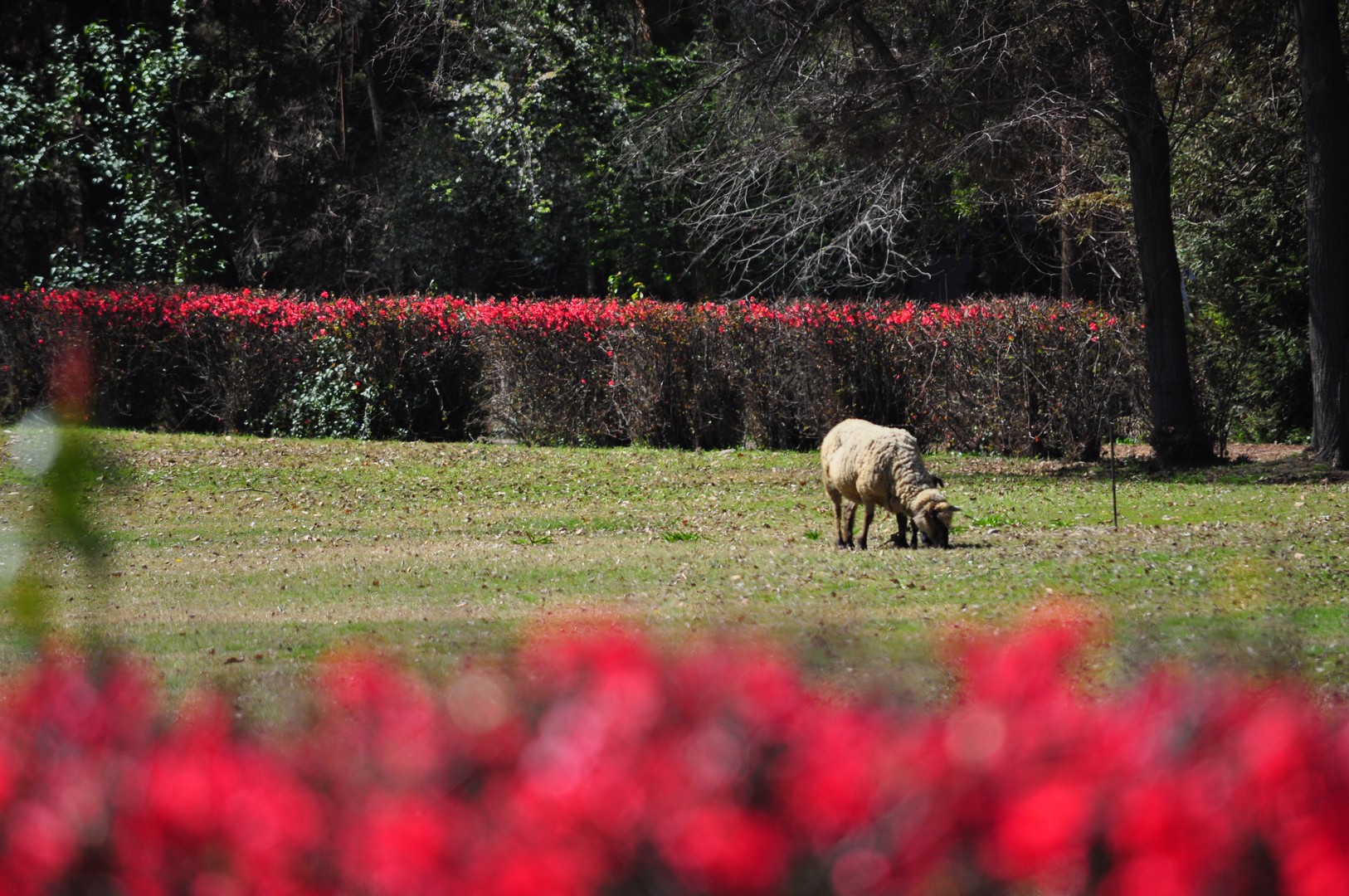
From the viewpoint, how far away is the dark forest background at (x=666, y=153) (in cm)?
1647

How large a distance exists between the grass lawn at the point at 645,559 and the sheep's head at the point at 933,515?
0.25 metres

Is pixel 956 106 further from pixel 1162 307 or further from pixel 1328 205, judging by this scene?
pixel 1328 205

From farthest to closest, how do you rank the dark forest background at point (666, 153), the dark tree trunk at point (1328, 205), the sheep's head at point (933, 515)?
the dark forest background at point (666, 153) → the dark tree trunk at point (1328, 205) → the sheep's head at point (933, 515)

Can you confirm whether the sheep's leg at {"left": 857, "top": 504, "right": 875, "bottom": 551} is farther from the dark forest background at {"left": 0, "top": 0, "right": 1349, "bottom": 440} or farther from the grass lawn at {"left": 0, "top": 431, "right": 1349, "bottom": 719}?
the dark forest background at {"left": 0, "top": 0, "right": 1349, "bottom": 440}

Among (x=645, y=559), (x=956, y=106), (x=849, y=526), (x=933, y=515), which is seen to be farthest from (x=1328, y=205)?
(x=645, y=559)

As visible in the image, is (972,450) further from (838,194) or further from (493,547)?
(493,547)

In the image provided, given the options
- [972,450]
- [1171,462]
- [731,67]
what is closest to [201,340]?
[731,67]

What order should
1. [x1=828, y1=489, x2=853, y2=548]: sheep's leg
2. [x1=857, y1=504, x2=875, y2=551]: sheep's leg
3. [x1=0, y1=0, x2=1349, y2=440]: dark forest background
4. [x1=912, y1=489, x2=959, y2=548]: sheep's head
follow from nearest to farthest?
[x1=912, y1=489, x2=959, y2=548]: sheep's head, [x1=857, y1=504, x2=875, y2=551]: sheep's leg, [x1=828, y1=489, x2=853, y2=548]: sheep's leg, [x1=0, y1=0, x2=1349, y2=440]: dark forest background

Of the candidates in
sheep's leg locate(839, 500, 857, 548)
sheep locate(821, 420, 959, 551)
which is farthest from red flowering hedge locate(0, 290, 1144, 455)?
sheep locate(821, 420, 959, 551)

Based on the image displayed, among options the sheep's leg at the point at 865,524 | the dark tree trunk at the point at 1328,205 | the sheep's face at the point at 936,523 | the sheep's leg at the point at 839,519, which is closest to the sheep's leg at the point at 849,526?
the sheep's leg at the point at 839,519

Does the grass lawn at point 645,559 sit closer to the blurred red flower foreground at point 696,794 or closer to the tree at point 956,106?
the blurred red flower foreground at point 696,794

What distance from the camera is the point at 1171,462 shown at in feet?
56.1

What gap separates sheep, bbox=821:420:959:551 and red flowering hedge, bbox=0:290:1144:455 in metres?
7.24

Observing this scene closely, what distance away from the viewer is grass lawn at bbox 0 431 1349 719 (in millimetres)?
4199
